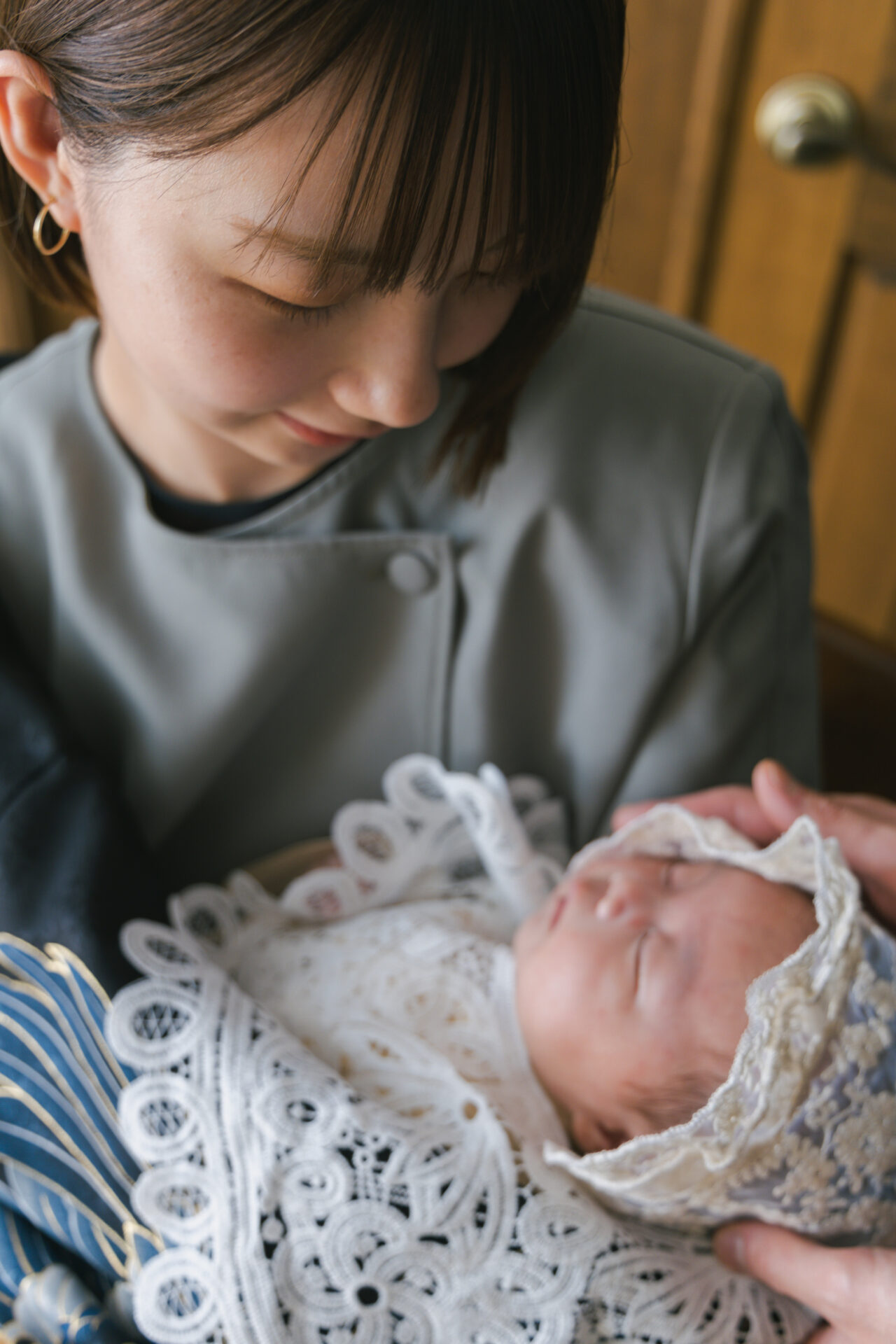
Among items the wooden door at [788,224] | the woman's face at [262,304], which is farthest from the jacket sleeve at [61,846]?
the wooden door at [788,224]

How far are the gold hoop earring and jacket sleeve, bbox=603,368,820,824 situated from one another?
0.52 m

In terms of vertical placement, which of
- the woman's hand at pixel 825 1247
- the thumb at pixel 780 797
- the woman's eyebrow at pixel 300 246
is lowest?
the woman's hand at pixel 825 1247

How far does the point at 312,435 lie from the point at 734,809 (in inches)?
18.4

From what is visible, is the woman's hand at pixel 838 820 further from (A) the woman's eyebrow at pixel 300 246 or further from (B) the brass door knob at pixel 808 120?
(B) the brass door knob at pixel 808 120

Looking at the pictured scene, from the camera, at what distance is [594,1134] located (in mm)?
846

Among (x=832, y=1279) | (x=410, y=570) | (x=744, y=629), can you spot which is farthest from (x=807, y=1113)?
(x=410, y=570)

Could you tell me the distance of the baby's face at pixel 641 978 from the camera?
31.3 inches

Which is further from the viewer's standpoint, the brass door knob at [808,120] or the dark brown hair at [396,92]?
the brass door knob at [808,120]

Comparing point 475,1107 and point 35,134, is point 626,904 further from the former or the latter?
point 35,134

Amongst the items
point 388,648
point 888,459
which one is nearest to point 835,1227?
point 388,648

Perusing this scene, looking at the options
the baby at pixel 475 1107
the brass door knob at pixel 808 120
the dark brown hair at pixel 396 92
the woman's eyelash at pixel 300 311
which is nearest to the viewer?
the dark brown hair at pixel 396 92

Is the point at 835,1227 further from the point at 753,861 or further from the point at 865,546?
the point at 865,546

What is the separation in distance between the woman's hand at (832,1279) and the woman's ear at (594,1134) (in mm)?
113

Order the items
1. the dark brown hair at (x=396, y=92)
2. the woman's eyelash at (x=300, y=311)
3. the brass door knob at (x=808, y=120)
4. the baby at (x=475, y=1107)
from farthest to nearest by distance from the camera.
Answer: the brass door knob at (x=808, y=120) < the baby at (x=475, y=1107) < the woman's eyelash at (x=300, y=311) < the dark brown hair at (x=396, y=92)
